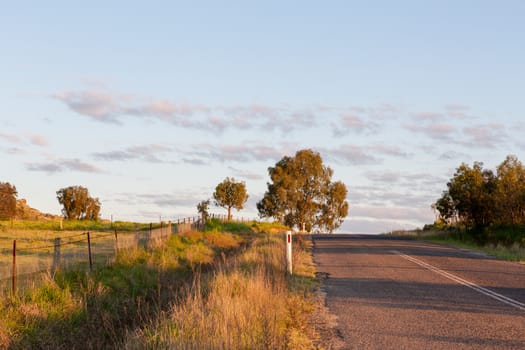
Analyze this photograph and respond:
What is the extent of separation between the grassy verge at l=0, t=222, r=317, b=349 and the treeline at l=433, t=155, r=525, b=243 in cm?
2272

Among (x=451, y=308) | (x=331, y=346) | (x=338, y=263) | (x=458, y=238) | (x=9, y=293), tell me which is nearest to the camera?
(x=331, y=346)

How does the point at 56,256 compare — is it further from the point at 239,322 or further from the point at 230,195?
the point at 230,195

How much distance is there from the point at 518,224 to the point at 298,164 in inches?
1853

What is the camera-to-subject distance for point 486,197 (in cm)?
4269

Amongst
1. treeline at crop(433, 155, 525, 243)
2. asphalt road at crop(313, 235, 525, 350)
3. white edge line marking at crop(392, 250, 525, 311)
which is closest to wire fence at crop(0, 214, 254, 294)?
asphalt road at crop(313, 235, 525, 350)

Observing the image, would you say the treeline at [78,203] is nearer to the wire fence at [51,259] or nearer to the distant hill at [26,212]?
the distant hill at [26,212]

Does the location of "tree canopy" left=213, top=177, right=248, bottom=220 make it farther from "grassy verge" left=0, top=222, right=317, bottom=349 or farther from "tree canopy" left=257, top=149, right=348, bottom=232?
"grassy verge" left=0, top=222, right=317, bottom=349

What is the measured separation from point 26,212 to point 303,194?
43.1 metres

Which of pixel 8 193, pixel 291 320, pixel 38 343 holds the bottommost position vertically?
pixel 38 343

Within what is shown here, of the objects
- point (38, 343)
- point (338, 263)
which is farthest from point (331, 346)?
point (338, 263)

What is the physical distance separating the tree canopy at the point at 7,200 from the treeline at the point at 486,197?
186 ft

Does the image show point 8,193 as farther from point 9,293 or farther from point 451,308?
point 451,308

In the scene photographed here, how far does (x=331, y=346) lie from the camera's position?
27.7ft

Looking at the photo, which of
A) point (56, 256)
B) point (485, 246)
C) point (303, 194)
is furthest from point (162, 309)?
point (303, 194)
